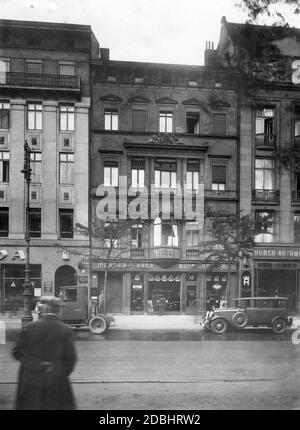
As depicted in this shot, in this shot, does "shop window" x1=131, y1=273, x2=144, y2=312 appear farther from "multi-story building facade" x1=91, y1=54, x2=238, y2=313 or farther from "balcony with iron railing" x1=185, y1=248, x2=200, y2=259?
"balcony with iron railing" x1=185, y1=248, x2=200, y2=259

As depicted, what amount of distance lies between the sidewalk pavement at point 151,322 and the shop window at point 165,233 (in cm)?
103

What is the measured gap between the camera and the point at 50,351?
14.8ft

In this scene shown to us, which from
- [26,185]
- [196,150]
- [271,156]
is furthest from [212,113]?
[26,185]

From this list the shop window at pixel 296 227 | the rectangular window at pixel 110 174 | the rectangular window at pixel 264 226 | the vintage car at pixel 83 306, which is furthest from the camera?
the rectangular window at pixel 110 174

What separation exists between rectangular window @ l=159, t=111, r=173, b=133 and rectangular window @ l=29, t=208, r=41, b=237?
2002 mm

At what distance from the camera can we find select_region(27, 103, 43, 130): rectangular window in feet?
19.2

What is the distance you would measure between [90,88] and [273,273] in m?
3.52

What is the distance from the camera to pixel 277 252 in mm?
5723

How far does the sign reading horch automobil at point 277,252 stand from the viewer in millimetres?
5629

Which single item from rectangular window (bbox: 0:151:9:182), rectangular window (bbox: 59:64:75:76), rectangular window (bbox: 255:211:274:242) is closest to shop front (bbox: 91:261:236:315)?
rectangular window (bbox: 255:211:274:242)

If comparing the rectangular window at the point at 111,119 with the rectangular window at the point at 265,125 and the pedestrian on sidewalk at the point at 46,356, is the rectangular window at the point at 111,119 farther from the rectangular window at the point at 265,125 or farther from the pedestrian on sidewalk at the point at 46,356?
the pedestrian on sidewalk at the point at 46,356

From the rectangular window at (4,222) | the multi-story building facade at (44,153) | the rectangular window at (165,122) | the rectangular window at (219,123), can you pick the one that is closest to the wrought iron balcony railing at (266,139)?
the rectangular window at (219,123)
